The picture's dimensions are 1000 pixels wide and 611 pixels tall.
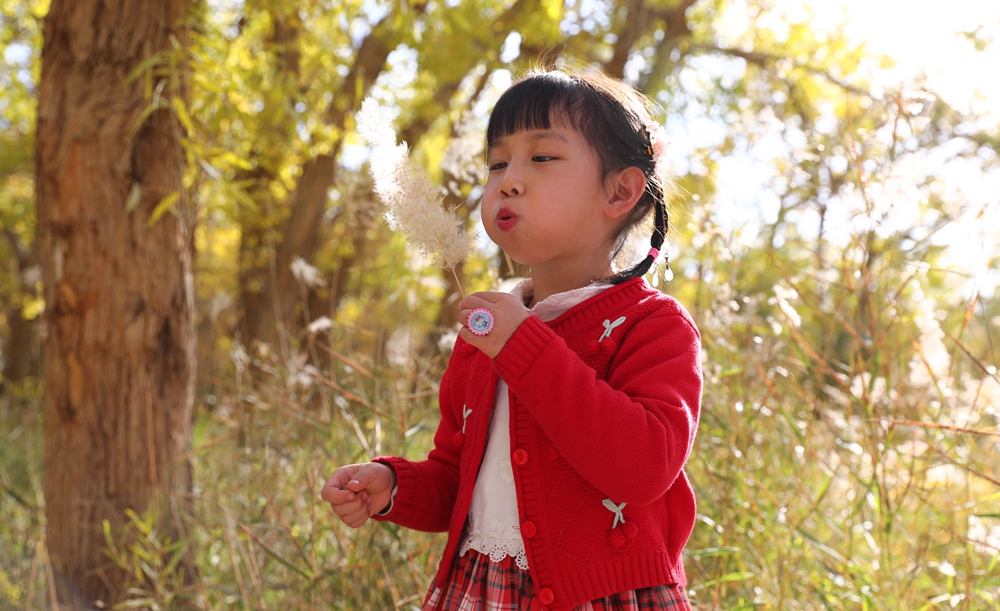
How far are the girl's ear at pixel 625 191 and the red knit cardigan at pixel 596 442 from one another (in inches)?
5.3

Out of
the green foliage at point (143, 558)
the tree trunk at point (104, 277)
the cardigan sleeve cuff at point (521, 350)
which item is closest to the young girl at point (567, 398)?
the cardigan sleeve cuff at point (521, 350)

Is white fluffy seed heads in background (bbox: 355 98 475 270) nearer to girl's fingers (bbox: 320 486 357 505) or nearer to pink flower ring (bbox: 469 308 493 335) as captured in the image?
pink flower ring (bbox: 469 308 493 335)

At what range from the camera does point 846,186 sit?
6.87ft

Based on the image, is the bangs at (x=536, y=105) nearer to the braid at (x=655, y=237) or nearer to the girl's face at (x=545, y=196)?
the girl's face at (x=545, y=196)

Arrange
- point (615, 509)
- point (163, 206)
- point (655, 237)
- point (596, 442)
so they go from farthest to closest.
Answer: point (163, 206) → point (655, 237) → point (615, 509) → point (596, 442)

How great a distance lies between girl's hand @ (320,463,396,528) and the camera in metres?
1.28

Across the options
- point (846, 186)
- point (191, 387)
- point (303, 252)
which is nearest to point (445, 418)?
point (846, 186)

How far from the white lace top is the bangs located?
11.3 inches

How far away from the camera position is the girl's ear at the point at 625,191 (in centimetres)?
135

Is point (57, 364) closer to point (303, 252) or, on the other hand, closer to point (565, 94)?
point (565, 94)

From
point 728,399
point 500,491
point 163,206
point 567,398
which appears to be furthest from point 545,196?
point 163,206

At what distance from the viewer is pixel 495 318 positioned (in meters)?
1.16

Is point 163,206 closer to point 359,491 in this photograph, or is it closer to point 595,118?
point 359,491

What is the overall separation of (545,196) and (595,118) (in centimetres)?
18
